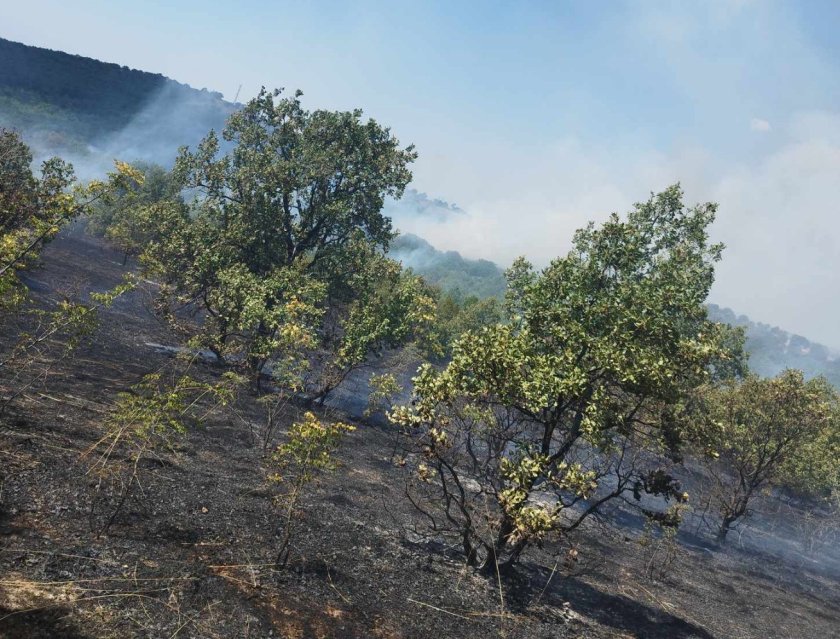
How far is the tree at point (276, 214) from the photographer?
31.3m

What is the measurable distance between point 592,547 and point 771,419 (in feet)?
49.9

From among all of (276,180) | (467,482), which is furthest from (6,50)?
(467,482)

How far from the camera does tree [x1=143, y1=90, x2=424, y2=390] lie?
31.3 meters

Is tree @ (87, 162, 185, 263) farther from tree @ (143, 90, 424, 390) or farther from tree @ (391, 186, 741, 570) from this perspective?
tree @ (391, 186, 741, 570)

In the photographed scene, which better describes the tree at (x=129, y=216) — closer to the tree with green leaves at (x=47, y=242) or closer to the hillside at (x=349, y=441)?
the hillside at (x=349, y=441)

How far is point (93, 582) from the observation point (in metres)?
9.94

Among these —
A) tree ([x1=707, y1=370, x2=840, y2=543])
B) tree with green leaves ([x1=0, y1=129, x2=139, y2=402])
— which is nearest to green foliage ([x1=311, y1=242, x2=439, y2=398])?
tree with green leaves ([x1=0, y1=129, x2=139, y2=402])

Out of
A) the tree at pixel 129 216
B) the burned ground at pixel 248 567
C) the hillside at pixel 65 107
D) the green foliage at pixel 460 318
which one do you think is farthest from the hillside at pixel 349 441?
the hillside at pixel 65 107

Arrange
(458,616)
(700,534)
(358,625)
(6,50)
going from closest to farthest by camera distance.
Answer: (358,625) → (458,616) → (700,534) → (6,50)

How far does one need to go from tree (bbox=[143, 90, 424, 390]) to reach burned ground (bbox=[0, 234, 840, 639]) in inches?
284

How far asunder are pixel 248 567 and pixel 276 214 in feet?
81.1

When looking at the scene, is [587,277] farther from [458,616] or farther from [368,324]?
[368,324]

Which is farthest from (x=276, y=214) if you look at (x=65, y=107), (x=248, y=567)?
(x=65, y=107)

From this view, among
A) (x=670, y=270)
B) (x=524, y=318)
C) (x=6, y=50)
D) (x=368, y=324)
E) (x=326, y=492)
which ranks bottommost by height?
(x=326, y=492)
